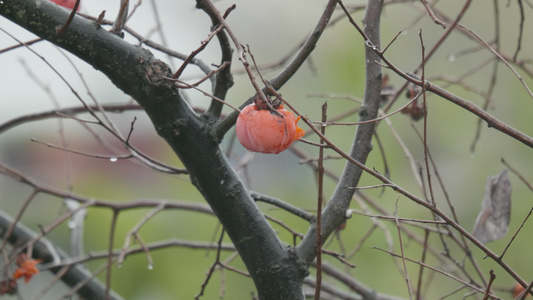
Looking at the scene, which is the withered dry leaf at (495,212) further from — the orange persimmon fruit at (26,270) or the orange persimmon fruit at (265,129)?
the orange persimmon fruit at (26,270)

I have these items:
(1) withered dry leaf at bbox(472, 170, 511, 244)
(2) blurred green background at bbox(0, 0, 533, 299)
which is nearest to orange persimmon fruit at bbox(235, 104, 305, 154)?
(1) withered dry leaf at bbox(472, 170, 511, 244)

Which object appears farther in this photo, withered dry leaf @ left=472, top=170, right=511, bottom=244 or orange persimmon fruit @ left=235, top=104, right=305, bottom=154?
withered dry leaf @ left=472, top=170, right=511, bottom=244

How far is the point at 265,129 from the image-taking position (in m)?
0.43

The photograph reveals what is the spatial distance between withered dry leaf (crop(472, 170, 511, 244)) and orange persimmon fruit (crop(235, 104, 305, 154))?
0.84ft

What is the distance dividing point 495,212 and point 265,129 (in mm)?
292

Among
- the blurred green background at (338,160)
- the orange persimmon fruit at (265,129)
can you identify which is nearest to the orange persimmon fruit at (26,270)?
the orange persimmon fruit at (265,129)

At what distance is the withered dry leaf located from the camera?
58 cm

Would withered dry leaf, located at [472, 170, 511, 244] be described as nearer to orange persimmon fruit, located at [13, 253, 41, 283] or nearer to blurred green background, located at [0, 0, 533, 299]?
orange persimmon fruit, located at [13, 253, 41, 283]

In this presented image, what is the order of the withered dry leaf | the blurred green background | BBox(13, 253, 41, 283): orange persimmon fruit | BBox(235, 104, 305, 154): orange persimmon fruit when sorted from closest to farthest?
BBox(235, 104, 305, 154): orange persimmon fruit, the withered dry leaf, BBox(13, 253, 41, 283): orange persimmon fruit, the blurred green background

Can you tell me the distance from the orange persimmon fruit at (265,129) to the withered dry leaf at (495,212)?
26 cm

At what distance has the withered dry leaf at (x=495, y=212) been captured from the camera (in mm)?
581

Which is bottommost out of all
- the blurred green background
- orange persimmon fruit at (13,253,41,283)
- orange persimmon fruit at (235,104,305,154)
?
orange persimmon fruit at (235,104,305,154)

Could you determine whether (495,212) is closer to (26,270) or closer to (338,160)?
(26,270)

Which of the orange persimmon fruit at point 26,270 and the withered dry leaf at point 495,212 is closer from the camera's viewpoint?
the withered dry leaf at point 495,212
